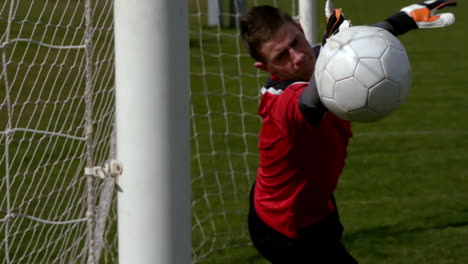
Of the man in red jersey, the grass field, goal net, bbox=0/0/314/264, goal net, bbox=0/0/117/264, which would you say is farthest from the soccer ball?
the grass field

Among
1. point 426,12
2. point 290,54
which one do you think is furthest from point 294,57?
point 426,12

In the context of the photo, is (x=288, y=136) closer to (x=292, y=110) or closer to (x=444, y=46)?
(x=292, y=110)

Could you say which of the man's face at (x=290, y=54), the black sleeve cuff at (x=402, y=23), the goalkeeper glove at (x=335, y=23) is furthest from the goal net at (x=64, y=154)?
the black sleeve cuff at (x=402, y=23)

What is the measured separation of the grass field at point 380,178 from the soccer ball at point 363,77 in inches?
91.6

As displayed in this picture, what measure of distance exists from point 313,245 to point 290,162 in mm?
367

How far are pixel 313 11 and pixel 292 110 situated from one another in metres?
2.04

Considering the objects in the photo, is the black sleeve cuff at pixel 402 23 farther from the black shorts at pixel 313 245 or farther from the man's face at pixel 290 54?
the black shorts at pixel 313 245

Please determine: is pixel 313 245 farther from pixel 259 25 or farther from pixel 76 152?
pixel 76 152

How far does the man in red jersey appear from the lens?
3154mm

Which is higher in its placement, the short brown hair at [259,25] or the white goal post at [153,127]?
the short brown hair at [259,25]

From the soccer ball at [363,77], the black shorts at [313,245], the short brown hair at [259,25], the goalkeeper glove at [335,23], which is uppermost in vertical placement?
the short brown hair at [259,25]

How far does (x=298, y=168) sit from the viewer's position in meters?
3.29

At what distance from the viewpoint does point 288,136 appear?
123 inches

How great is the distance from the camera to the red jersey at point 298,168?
3234 mm
